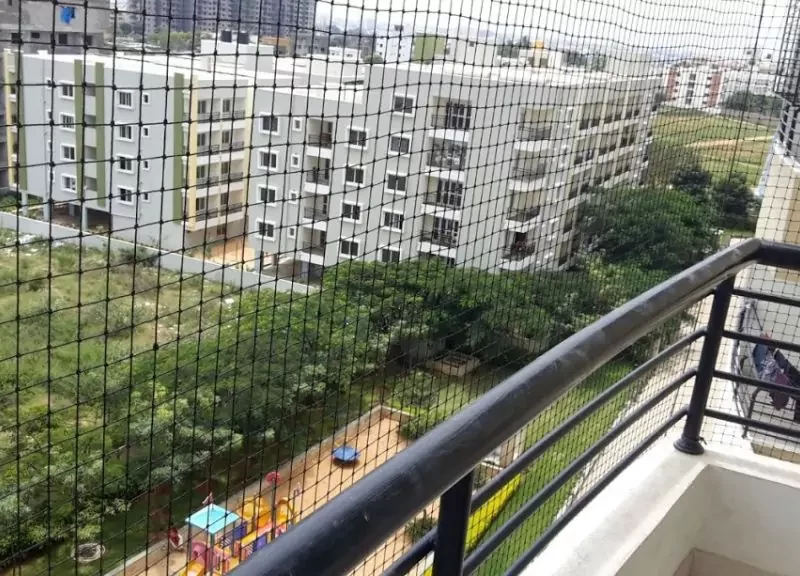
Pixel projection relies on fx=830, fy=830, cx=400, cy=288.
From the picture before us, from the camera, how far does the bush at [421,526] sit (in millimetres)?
727

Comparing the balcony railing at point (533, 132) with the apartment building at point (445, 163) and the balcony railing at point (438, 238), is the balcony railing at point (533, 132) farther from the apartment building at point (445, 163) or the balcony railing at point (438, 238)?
the balcony railing at point (438, 238)

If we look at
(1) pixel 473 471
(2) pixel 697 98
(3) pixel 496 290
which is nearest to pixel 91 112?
(3) pixel 496 290

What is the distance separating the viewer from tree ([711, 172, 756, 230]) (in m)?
4.55

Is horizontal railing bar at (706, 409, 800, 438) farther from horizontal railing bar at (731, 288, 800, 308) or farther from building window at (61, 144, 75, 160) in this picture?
building window at (61, 144, 75, 160)

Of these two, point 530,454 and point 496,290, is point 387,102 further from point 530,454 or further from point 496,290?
point 530,454

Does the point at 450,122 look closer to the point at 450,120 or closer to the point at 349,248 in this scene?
the point at 450,120

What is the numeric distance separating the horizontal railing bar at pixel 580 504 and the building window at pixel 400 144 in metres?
0.72

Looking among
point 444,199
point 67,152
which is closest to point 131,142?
point 67,152

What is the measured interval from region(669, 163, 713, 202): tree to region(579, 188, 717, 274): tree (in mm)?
29

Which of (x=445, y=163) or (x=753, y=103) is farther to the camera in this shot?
(x=753, y=103)

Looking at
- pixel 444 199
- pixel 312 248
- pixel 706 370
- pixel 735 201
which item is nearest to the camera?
pixel 706 370

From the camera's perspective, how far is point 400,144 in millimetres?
1760

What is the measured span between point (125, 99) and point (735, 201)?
4288 mm

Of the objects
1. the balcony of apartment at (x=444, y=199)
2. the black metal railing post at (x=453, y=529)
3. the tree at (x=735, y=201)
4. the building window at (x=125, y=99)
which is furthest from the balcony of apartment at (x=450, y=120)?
the tree at (x=735, y=201)
